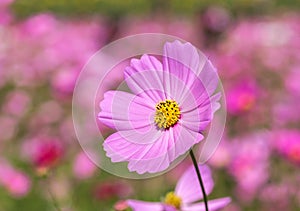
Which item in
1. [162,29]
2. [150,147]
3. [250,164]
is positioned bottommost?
[162,29]

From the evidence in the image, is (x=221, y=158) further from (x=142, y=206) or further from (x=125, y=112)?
(x=125, y=112)

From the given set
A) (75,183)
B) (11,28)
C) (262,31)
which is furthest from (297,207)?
(262,31)

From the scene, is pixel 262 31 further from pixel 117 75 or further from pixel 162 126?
pixel 162 126

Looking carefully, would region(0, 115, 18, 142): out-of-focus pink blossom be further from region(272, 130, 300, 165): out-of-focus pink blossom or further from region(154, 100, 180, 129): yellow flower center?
region(154, 100, 180, 129): yellow flower center

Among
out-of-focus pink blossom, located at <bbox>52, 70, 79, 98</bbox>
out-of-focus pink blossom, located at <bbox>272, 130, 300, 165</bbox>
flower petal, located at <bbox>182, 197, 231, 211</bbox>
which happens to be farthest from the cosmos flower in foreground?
out-of-focus pink blossom, located at <bbox>52, 70, 79, 98</bbox>

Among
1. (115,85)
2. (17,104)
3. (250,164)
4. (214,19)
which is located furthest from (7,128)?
(250,164)

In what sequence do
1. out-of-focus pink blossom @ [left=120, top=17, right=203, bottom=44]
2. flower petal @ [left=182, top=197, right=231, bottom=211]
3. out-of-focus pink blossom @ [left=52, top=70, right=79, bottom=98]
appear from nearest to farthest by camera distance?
flower petal @ [left=182, top=197, right=231, bottom=211] < out-of-focus pink blossom @ [left=52, top=70, right=79, bottom=98] < out-of-focus pink blossom @ [left=120, top=17, right=203, bottom=44]
